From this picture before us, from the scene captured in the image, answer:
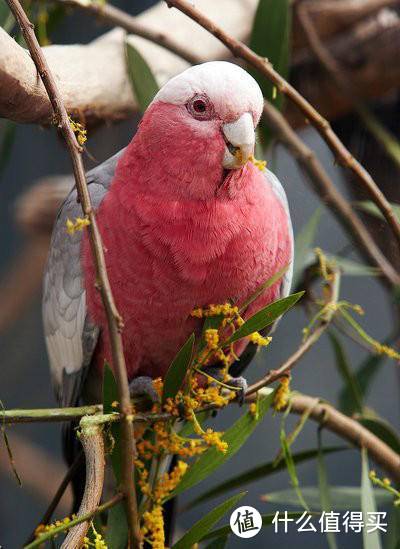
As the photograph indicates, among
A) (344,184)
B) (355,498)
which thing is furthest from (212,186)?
(344,184)

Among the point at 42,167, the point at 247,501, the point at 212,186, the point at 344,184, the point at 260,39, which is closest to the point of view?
the point at 212,186

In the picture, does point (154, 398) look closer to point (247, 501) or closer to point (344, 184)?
point (344, 184)

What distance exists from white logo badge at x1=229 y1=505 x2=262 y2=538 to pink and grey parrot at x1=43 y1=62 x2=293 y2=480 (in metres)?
0.18

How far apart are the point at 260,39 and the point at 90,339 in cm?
54

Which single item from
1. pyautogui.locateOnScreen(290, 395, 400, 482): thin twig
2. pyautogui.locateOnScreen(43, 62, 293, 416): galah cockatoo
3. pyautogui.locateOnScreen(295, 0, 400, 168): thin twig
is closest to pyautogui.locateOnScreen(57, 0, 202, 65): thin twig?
pyautogui.locateOnScreen(43, 62, 293, 416): galah cockatoo

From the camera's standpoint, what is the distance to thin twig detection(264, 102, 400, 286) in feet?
3.92

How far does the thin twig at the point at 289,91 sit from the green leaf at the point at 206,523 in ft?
1.28

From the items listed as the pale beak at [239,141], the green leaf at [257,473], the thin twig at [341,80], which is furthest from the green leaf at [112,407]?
the thin twig at [341,80]

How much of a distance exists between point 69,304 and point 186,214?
216 mm

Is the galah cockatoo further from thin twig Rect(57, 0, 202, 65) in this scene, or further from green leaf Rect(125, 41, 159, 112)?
thin twig Rect(57, 0, 202, 65)

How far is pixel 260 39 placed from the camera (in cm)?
116

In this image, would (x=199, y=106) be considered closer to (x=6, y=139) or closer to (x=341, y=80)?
(x=6, y=139)

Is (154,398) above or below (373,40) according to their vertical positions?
below

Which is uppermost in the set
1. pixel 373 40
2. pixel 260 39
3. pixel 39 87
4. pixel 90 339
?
pixel 373 40
